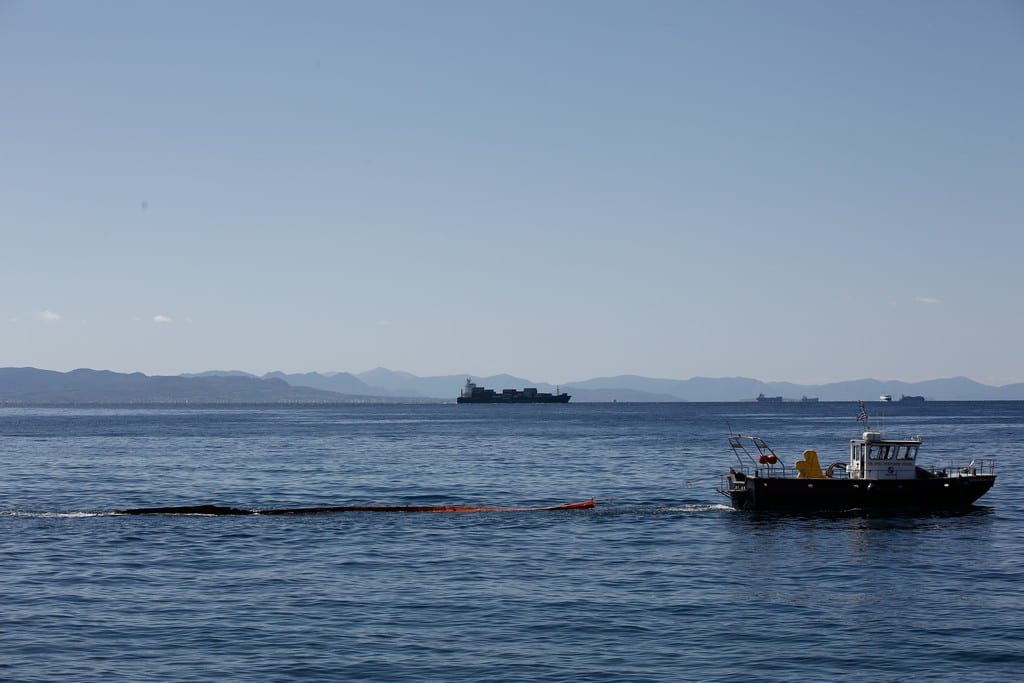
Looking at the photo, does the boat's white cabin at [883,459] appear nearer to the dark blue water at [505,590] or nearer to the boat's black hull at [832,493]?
the boat's black hull at [832,493]

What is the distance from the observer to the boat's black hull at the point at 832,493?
6425 cm

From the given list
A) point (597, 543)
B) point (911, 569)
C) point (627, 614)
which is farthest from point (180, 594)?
point (911, 569)

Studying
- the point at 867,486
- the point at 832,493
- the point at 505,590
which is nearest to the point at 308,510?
the point at 505,590

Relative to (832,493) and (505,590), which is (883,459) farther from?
(505,590)

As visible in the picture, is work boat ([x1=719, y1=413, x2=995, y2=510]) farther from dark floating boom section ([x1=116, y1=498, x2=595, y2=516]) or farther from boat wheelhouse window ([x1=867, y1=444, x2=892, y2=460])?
dark floating boom section ([x1=116, y1=498, x2=595, y2=516])

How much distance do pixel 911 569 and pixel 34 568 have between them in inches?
1535

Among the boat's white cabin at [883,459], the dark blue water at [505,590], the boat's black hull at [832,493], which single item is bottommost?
the dark blue water at [505,590]

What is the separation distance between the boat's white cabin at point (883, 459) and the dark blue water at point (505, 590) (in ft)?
12.0

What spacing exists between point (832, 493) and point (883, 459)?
14.0ft

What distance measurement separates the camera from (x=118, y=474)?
9519 centimetres

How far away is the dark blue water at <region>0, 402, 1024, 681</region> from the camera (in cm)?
3095

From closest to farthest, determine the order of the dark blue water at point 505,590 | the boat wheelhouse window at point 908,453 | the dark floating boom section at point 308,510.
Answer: the dark blue water at point 505,590
the dark floating boom section at point 308,510
the boat wheelhouse window at point 908,453

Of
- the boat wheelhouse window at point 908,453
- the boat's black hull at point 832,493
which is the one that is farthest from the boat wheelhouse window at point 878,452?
the boat's black hull at point 832,493

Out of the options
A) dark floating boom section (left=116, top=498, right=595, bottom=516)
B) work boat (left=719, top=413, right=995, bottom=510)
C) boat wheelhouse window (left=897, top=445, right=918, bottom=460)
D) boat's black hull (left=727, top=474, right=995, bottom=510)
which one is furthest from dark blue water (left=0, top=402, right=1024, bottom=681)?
boat wheelhouse window (left=897, top=445, right=918, bottom=460)
